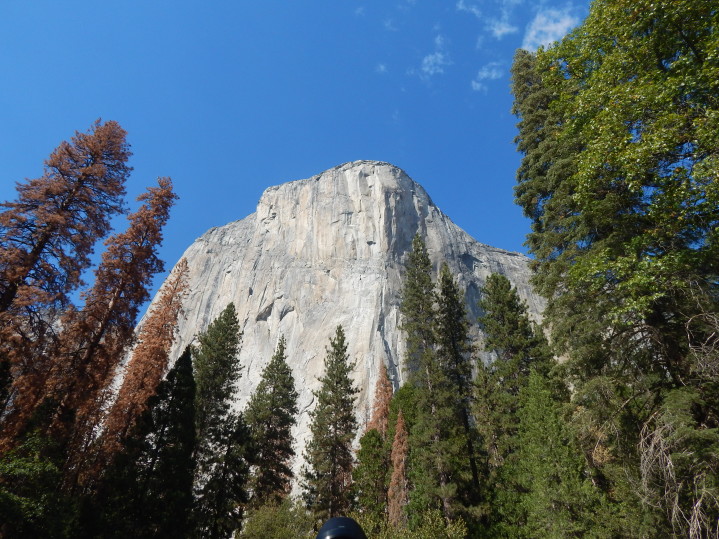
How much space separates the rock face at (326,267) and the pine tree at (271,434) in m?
33.0

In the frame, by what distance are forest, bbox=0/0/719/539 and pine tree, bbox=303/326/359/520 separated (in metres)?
4.78

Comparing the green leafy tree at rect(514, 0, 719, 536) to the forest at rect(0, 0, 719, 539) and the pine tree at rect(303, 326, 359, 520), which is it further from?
the pine tree at rect(303, 326, 359, 520)

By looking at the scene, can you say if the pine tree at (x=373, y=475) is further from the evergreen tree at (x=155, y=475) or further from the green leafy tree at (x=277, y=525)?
the evergreen tree at (x=155, y=475)

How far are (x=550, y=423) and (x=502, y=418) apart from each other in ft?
24.1

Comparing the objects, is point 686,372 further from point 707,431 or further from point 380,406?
point 380,406

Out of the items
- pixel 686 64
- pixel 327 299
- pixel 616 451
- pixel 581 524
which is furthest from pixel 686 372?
pixel 327 299

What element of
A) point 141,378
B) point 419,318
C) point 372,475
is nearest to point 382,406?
point 372,475

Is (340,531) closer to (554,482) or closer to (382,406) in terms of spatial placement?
(554,482)

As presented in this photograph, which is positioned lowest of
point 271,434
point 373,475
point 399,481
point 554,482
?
point 554,482

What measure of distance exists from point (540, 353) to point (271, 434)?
19.9 metres

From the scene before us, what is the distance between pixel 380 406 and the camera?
37.4m

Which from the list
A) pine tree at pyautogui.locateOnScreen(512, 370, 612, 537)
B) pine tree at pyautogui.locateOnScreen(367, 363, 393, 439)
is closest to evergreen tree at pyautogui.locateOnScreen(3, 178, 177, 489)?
pine tree at pyautogui.locateOnScreen(512, 370, 612, 537)

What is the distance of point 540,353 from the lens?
26547mm

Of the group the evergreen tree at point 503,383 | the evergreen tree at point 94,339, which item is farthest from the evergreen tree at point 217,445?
the evergreen tree at point 503,383
